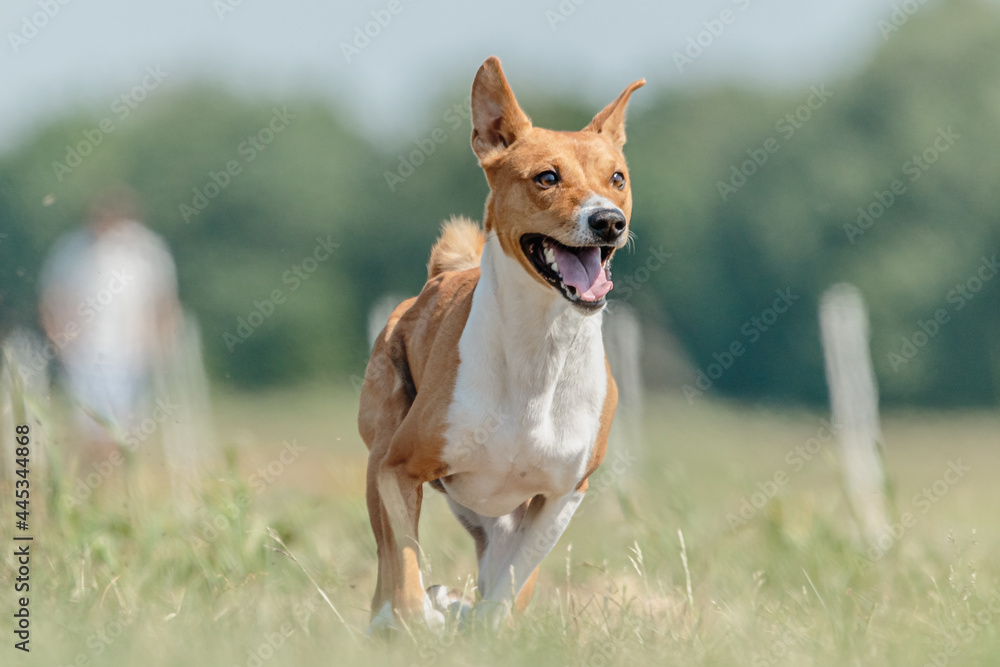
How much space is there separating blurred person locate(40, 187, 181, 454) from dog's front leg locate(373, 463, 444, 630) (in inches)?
162

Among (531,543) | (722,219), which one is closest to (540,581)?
(531,543)

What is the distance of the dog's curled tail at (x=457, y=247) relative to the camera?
242 inches

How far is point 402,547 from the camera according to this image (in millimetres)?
4766

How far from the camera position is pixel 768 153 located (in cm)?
3850

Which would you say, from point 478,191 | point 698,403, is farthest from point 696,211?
point 698,403

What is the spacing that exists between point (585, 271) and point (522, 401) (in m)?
0.59

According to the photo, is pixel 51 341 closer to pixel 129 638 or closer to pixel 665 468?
pixel 129 638

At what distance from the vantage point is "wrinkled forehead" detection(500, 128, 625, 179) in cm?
487

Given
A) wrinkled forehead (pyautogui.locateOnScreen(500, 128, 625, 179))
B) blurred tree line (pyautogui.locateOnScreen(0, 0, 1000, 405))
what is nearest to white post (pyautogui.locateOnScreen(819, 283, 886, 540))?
wrinkled forehead (pyautogui.locateOnScreen(500, 128, 625, 179))

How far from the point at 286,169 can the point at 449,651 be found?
131 feet

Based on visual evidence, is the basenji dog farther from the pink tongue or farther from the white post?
the white post

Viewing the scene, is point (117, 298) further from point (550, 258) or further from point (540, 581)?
point (550, 258)

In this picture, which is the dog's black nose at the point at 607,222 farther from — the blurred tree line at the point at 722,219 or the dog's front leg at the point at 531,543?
the blurred tree line at the point at 722,219

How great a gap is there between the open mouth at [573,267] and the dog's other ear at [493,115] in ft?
2.07
